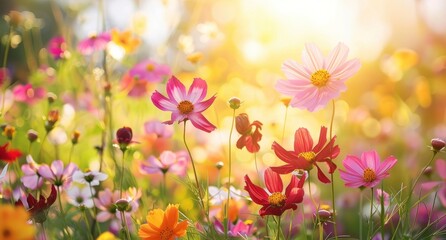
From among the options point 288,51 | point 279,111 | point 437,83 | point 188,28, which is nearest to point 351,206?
point 279,111

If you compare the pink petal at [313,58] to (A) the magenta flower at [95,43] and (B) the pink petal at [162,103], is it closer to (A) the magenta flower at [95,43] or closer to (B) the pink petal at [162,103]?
(B) the pink petal at [162,103]

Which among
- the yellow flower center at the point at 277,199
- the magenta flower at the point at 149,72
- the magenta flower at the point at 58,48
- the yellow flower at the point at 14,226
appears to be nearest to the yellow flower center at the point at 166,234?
the yellow flower center at the point at 277,199

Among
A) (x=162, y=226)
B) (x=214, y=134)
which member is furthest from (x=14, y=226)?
(x=214, y=134)

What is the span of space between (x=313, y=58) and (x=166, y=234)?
0.27 meters

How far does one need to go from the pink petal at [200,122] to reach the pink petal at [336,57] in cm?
16

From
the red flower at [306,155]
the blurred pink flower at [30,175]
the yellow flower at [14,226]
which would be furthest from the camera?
the blurred pink flower at [30,175]

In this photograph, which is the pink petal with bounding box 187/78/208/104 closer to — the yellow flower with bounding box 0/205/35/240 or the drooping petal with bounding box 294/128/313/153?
the drooping petal with bounding box 294/128/313/153

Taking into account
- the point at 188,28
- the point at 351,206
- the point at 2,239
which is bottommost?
the point at 351,206

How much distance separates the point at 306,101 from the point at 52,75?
3.58ft

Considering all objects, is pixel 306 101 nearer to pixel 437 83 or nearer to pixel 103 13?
pixel 103 13

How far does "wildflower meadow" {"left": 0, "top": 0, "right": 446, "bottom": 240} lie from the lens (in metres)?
0.71

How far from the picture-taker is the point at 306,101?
2.37 ft

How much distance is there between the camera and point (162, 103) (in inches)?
28.8

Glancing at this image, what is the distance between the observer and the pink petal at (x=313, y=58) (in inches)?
28.7
